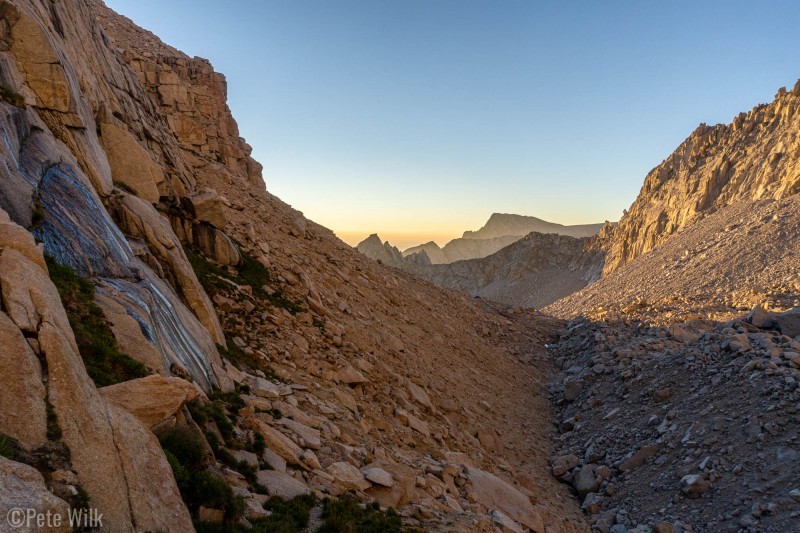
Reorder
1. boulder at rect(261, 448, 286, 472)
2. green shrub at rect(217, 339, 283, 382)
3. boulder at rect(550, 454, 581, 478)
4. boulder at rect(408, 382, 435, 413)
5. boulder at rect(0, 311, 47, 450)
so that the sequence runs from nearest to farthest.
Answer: boulder at rect(0, 311, 47, 450) < boulder at rect(261, 448, 286, 472) < green shrub at rect(217, 339, 283, 382) < boulder at rect(550, 454, 581, 478) < boulder at rect(408, 382, 435, 413)

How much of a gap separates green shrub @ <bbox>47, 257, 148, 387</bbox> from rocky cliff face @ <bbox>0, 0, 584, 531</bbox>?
7 centimetres

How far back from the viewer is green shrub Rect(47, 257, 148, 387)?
8.23m

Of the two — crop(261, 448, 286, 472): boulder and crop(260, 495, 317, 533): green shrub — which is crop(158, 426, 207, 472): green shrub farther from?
crop(261, 448, 286, 472): boulder

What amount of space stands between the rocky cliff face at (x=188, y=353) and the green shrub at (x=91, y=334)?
73 mm

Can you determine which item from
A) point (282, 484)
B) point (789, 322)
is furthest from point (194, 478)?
point (789, 322)

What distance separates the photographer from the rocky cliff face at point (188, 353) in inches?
260

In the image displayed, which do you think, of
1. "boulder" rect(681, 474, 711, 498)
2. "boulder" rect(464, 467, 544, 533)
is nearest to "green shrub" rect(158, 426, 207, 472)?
"boulder" rect(464, 467, 544, 533)

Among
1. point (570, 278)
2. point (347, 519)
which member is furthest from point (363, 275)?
point (570, 278)

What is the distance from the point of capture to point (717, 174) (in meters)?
64.9

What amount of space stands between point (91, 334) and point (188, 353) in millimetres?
3589

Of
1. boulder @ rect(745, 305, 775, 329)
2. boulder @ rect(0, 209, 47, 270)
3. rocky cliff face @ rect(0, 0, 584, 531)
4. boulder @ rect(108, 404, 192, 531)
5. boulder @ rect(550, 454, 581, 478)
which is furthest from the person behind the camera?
boulder @ rect(745, 305, 775, 329)

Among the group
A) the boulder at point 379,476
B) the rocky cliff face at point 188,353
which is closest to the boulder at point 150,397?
the rocky cliff face at point 188,353

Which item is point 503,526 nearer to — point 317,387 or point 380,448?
point 380,448

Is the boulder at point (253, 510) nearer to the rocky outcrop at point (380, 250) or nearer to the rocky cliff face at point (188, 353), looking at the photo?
the rocky cliff face at point (188, 353)
